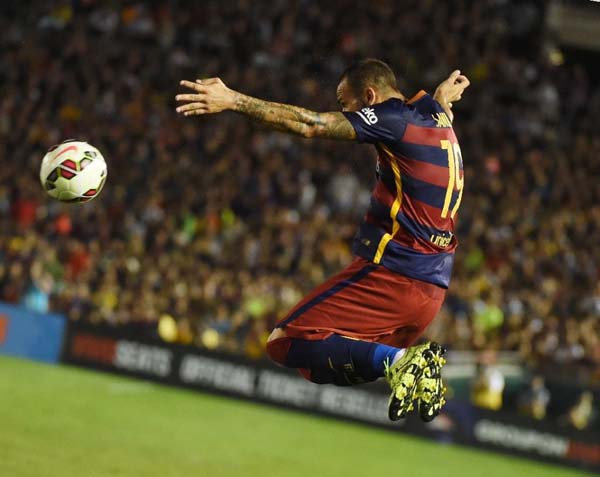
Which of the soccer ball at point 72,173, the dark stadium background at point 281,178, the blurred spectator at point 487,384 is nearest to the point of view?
the soccer ball at point 72,173

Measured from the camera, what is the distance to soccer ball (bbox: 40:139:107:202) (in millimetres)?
8805

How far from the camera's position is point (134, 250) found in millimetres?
20078

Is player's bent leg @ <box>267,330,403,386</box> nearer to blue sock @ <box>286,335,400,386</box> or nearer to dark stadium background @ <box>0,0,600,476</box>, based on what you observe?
blue sock @ <box>286,335,400,386</box>

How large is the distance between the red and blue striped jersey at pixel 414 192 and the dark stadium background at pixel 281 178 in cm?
920

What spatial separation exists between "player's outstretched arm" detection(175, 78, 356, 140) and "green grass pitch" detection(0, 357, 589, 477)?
485 cm

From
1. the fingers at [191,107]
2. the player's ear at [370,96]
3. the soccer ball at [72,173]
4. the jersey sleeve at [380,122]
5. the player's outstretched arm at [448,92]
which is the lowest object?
the soccer ball at [72,173]

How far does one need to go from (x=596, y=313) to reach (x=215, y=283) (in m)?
6.14

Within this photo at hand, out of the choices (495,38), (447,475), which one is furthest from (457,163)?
A: (495,38)

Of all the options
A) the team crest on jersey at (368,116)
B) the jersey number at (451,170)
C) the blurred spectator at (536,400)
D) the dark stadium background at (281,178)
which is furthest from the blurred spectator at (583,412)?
the team crest on jersey at (368,116)

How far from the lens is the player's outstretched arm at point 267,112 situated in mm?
6879

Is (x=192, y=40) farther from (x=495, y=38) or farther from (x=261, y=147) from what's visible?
(x=495, y=38)

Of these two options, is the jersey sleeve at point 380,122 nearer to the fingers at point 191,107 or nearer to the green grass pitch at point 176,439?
the fingers at point 191,107

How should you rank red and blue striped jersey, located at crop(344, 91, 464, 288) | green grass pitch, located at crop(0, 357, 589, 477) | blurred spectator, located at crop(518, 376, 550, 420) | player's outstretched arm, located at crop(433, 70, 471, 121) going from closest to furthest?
red and blue striped jersey, located at crop(344, 91, 464, 288), player's outstretched arm, located at crop(433, 70, 471, 121), green grass pitch, located at crop(0, 357, 589, 477), blurred spectator, located at crop(518, 376, 550, 420)

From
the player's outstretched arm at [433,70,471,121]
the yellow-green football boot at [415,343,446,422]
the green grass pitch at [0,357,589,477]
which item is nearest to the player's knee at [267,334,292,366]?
the yellow-green football boot at [415,343,446,422]
